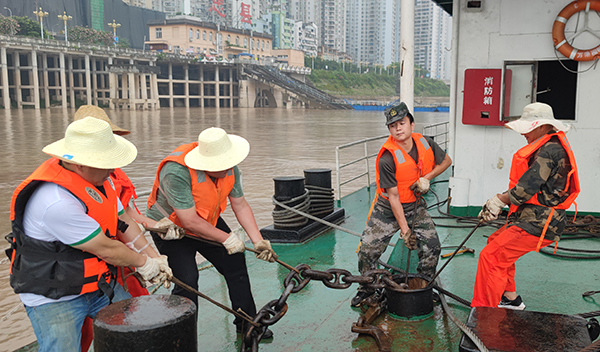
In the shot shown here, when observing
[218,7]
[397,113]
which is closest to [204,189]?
[397,113]

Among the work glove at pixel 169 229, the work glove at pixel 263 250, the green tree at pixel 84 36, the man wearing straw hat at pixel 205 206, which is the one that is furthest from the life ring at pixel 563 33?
the green tree at pixel 84 36

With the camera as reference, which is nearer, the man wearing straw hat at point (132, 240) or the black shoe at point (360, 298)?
the man wearing straw hat at point (132, 240)

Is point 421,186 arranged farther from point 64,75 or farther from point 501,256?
point 64,75

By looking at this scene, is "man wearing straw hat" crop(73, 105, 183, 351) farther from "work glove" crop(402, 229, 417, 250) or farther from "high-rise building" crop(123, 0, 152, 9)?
"high-rise building" crop(123, 0, 152, 9)

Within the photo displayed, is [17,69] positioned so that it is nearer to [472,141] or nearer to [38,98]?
[38,98]

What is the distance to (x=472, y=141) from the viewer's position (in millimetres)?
6922

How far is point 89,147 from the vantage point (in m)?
2.62

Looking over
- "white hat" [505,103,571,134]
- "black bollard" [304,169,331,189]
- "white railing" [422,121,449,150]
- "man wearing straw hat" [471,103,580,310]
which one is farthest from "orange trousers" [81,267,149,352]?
"white railing" [422,121,449,150]

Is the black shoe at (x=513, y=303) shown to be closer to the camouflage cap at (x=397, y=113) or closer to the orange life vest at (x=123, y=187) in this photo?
the camouflage cap at (x=397, y=113)

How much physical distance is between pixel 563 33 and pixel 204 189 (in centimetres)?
518

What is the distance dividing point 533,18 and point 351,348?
5027 millimetres

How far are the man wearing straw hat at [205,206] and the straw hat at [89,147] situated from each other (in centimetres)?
73

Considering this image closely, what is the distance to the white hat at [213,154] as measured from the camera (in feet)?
11.1

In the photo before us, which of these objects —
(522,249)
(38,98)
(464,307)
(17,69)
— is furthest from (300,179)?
(17,69)
